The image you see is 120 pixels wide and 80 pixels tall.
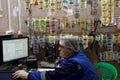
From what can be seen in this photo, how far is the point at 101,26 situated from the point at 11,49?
1.34 meters

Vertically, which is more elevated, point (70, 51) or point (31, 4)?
point (31, 4)

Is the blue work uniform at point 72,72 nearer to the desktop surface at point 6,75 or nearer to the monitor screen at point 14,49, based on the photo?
the desktop surface at point 6,75

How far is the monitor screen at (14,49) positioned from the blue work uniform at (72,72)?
745 mm

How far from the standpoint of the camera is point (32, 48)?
10.8ft

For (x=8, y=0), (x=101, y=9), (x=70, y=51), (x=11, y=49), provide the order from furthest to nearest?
(x=8, y=0) → (x=101, y=9) → (x=11, y=49) → (x=70, y=51)

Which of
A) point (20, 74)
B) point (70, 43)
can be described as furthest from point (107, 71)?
point (20, 74)

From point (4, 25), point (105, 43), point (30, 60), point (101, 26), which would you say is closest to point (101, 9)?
point (101, 26)

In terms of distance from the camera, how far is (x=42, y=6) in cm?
317

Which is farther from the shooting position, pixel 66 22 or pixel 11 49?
pixel 66 22

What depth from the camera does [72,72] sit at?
1.99 meters

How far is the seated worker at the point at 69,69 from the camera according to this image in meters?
1.98

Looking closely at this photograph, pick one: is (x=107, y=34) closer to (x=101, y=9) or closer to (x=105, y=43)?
(x=105, y=43)

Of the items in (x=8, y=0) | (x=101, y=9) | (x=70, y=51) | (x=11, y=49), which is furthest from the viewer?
(x=8, y=0)

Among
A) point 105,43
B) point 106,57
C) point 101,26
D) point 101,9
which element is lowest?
point 106,57
